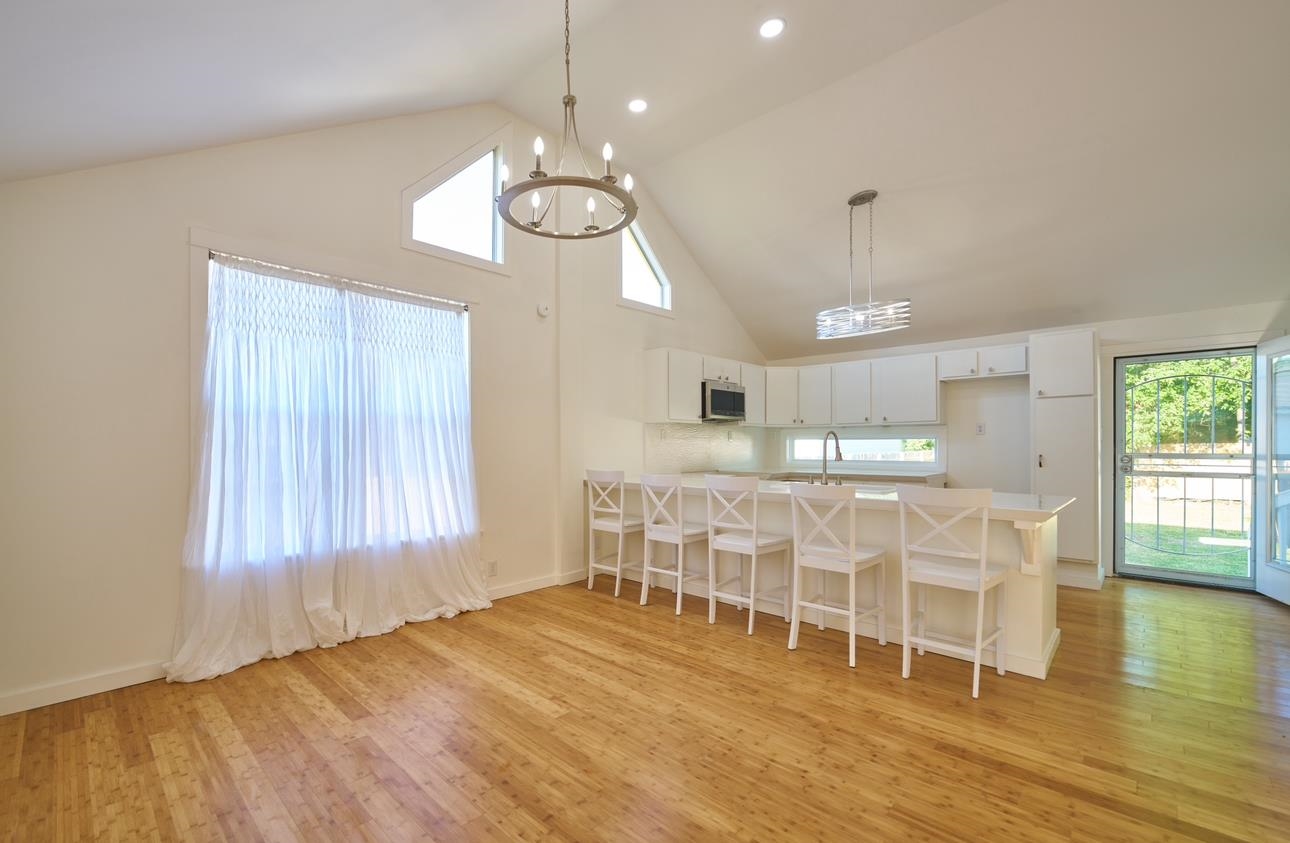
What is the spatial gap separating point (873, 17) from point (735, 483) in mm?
2975

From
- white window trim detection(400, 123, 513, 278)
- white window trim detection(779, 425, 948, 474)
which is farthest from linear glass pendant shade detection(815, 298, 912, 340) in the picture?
white window trim detection(400, 123, 513, 278)

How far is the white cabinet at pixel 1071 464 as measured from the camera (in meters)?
4.55

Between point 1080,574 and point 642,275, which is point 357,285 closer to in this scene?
point 642,275

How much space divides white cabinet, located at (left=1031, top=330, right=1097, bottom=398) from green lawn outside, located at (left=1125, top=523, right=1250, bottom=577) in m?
1.45

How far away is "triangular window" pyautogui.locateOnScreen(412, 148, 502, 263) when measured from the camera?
397 centimetres

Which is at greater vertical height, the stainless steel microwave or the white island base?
the stainless steel microwave

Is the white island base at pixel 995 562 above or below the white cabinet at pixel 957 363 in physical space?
below

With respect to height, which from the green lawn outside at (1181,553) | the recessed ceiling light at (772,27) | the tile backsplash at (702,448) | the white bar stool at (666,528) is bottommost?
the green lawn outside at (1181,553)

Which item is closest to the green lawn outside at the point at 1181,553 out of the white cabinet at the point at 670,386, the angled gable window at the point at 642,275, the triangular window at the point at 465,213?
the white cabinet at the point at 670,386

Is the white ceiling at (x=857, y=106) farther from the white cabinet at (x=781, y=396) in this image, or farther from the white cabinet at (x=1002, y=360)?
the white cabinet at (x=781, y=396)

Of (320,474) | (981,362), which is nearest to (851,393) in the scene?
(981,362)

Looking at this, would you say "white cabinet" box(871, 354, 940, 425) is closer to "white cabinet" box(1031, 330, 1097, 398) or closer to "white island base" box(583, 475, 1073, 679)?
"white cabinet" box(1031, 330, 1097, 398)

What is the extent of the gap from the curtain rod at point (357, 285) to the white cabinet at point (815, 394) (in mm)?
3981

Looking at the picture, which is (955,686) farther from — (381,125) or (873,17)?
(381,125)
